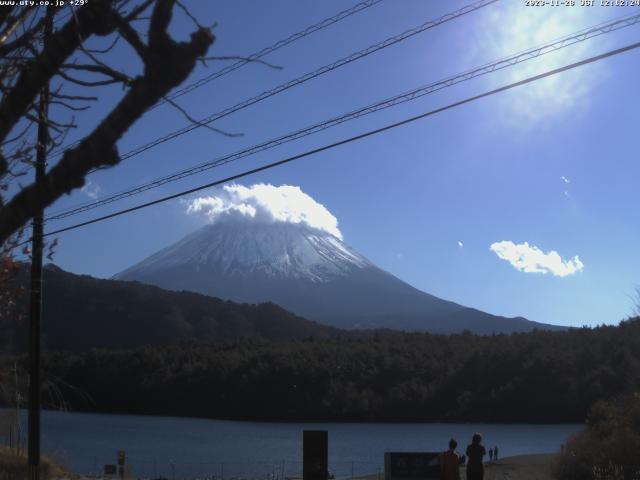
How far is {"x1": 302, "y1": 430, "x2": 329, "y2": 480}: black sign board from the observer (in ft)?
41.2

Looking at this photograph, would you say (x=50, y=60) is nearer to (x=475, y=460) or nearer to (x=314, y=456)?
(x=314, y=456)

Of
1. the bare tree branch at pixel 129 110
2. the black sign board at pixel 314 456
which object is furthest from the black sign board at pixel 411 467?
the bare tree branch at pixel 129 110

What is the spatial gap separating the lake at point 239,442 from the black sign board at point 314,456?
2216 cm

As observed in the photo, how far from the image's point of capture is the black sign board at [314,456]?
12.6 meters

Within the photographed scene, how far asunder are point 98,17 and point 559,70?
17.6ft

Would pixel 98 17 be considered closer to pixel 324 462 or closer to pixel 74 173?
pixel 74 173

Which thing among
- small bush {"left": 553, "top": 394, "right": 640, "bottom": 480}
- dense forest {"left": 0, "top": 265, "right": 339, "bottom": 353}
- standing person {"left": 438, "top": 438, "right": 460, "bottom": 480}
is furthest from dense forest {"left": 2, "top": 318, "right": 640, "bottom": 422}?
standing person {"left": 438, "top": 438, "right": 460, "bottom": 480}

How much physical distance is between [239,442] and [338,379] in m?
32.0

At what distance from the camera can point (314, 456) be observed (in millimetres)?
12625

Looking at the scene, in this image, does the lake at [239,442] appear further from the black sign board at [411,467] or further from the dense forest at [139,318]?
the black sign board at [411,467]

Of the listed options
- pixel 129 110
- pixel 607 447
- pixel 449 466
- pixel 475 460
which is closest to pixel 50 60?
pixel 129 110

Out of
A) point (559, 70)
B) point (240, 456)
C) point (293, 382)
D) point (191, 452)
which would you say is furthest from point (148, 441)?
point (559, 70)

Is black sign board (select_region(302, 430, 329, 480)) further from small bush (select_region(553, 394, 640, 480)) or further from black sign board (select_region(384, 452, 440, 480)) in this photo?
small bush (select_region(553, 394, 640, 480))

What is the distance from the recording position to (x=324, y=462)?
12.7 meters
